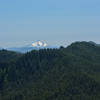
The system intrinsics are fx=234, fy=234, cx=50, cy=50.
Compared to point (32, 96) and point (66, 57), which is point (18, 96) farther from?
point (66, 57)

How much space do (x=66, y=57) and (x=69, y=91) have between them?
30.1 metres

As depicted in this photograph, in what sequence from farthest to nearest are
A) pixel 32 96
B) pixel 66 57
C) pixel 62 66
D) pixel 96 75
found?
1. pixel 66 57
2. pixel 62 66
3. pixel 96 75
4. pixel 32 96

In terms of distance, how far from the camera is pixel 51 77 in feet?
287

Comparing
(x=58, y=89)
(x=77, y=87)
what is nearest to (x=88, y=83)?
(x=77, y=87)

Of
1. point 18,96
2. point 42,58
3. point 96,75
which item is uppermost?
point 42,58

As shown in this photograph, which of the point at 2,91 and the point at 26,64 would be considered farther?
the point at 26,64

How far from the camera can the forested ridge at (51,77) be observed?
2886 inches

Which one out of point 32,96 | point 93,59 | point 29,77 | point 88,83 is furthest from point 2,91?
point 93,59

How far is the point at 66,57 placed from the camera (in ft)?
337

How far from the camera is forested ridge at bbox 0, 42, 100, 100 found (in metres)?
73.3

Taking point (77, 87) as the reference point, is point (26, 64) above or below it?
above

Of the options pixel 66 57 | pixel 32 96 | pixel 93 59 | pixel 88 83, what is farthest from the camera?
pixel 93 59

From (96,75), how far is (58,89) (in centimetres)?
1819

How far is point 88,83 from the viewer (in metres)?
78.2
